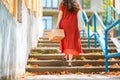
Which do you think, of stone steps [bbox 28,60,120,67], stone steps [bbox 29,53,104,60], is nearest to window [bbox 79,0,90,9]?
stone steps [bbox 29,53,104,60]

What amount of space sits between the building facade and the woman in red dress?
2865cm

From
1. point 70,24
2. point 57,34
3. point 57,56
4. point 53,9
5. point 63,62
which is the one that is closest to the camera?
point 57,34

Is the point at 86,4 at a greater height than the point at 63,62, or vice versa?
the point at 86,4

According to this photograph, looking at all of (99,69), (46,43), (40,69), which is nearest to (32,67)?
(40,69)

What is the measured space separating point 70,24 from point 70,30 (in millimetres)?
156

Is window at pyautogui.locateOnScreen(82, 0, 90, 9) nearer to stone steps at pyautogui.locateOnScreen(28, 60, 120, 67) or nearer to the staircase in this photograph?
the staircase

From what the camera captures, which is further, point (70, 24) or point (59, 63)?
point (59, 63)

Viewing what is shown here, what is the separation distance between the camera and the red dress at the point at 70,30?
29.5ft

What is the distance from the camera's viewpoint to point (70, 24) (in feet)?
29.5

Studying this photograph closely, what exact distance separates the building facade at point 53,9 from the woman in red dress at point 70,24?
28.6 metres

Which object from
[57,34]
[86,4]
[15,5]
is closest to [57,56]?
[57,34]

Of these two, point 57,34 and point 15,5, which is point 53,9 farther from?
point 15,5

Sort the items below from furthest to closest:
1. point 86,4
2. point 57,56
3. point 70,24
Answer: point 86,4
point 57,56
point 70,24

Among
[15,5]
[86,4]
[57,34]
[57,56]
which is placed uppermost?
[86,4]
